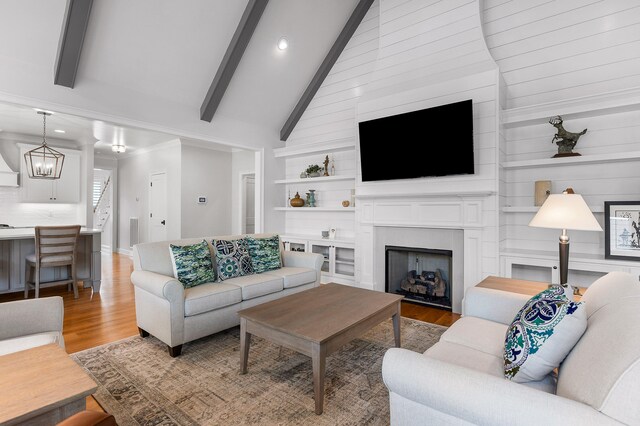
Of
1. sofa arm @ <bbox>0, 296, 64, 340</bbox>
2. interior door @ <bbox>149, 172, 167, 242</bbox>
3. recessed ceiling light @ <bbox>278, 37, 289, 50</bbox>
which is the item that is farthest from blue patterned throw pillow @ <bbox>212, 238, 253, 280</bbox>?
interior door @ <bbox>149, 172, 167, 242</bbox>

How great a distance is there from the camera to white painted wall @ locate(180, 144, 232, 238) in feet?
22.3

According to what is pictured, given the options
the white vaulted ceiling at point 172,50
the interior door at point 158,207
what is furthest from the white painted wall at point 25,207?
the white vaulted ceiling at point 172,50

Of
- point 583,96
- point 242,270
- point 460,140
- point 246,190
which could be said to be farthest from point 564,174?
point 246,190

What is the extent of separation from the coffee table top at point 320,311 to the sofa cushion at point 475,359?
2.02 feet

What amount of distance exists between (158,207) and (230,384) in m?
5.95


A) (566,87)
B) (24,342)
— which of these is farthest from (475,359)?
(566,87)

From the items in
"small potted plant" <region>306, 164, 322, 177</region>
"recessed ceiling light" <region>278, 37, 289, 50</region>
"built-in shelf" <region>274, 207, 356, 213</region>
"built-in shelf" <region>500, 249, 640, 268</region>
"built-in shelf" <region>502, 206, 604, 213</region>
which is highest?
"recessed ceiling light" <region>278, 37, 289, 50</region>

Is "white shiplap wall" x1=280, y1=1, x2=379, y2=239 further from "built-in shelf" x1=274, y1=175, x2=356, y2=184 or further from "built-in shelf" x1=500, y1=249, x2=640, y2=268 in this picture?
"built-in shelf" x1=500, y1=249, x2=640, y2=268

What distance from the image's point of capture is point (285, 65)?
4.97 metres

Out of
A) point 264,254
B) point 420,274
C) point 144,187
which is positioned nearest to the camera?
point 264,254

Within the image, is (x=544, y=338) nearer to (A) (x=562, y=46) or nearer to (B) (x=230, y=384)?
(B) (x=230, y=384)

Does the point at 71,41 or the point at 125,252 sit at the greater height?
the point at 71,41

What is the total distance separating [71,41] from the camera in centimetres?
327

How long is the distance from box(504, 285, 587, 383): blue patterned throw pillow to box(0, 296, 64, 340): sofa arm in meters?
2.46
